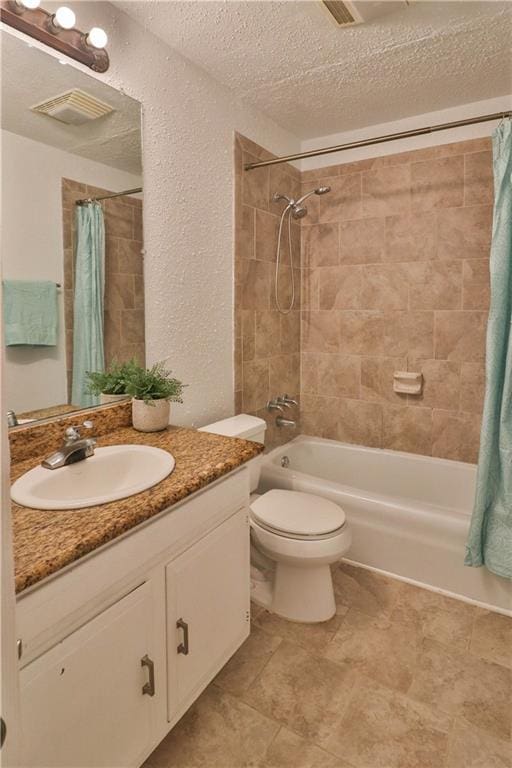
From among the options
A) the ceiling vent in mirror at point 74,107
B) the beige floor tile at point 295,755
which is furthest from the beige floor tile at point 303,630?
the ceiling vent in mirror at point 74,107

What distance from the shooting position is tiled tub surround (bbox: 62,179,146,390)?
5.42 feet

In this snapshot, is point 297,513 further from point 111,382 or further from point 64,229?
point 64,229

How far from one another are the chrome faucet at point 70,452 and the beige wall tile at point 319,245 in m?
2.05

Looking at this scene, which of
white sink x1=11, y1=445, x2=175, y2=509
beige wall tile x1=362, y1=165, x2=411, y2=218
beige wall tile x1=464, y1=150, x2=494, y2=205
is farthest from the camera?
beige wall tile x1=362, y1=165, x2=411, y2=218

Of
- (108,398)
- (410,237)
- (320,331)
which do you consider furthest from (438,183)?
(108,398)

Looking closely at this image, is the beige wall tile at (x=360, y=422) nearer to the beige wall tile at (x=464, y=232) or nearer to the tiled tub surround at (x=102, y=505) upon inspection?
the beige wall tile at (x=464, y=232)

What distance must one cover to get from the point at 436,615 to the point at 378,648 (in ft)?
1.14

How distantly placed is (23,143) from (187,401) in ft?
3.89

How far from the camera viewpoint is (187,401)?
2.11m

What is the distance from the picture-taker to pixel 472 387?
8.21 feet

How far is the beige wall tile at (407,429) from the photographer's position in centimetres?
266

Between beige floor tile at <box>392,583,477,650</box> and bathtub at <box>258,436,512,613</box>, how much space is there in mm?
66

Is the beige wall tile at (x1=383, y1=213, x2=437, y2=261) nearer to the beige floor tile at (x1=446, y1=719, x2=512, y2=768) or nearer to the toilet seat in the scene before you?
the toilet seat

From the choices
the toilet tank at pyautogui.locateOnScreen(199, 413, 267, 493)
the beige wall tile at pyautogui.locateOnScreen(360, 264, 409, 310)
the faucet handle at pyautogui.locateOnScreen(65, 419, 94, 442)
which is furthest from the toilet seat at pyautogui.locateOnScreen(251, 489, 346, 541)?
the beige wall tile at pyautogui.locateOnScreen(360, 264, 409, 310)
